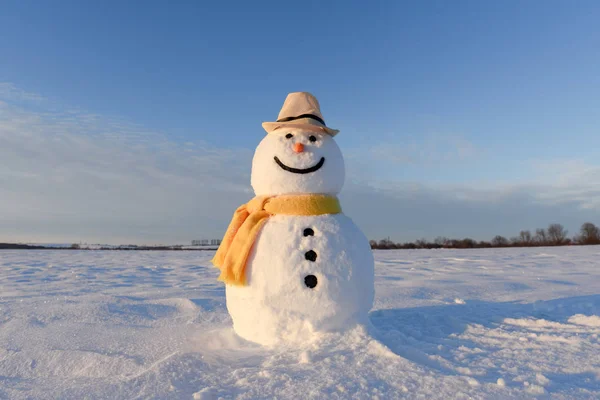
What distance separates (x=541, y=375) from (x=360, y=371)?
1.13 metres

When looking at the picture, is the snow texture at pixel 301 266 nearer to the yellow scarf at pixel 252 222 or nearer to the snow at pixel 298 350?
the yellow scarf at pixel 252 222

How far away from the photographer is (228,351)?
10.1ft

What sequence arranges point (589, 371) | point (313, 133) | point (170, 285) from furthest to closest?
1. point (170, 285)
2. point (313, 133)
3. point (589, 371)

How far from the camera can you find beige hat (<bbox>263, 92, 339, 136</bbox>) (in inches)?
139

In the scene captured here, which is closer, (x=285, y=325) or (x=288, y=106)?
(x=285, y=325)

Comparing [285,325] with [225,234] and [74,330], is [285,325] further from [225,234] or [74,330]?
[74,330]

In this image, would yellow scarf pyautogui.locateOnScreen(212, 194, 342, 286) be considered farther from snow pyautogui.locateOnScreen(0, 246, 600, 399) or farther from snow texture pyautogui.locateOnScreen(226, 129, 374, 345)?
snow pyautogui.locateOnScreen(0, 246, 600, 399)

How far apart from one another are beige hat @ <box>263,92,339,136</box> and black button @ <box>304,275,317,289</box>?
47.7 inches

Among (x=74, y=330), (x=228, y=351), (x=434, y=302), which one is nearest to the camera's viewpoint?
(x=228, y=351)

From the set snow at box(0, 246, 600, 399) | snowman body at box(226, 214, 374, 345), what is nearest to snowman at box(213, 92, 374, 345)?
snowman body at box(226, 214, 374, 345)

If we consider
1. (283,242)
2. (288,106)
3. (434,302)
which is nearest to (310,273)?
(283,242)

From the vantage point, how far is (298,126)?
139 inches

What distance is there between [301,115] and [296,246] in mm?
1128

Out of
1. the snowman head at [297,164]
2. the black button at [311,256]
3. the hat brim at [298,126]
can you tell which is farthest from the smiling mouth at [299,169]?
the black button at [311,256]
